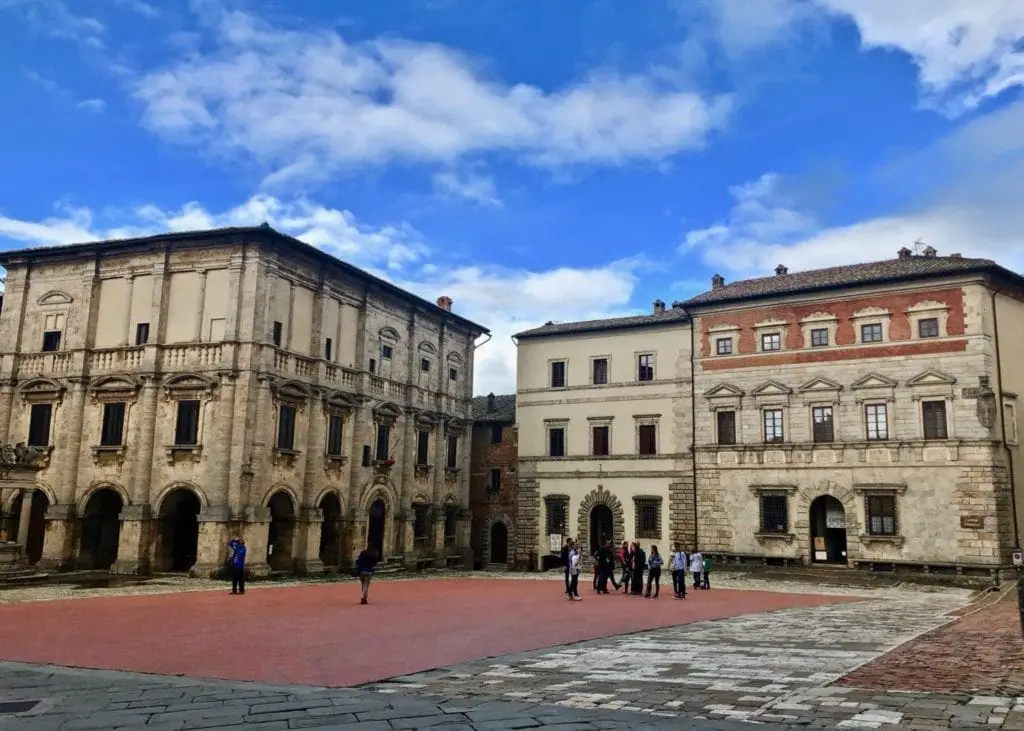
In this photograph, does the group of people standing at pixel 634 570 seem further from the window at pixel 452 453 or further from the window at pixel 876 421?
the window at pixel 452 453

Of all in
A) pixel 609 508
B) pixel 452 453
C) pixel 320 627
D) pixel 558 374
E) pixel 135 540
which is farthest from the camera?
pixel 452 453

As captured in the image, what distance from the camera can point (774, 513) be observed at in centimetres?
3678

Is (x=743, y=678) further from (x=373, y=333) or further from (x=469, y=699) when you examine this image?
(x=373, y=333)

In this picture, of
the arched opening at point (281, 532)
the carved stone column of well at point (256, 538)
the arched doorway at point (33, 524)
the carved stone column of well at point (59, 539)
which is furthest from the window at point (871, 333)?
the arched doorway at point (33, 524)

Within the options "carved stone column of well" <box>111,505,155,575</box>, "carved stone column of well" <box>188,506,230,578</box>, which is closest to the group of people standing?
"carved stone column of well" <box>188,506,230,578</box>

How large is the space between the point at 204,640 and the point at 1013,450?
105 feet

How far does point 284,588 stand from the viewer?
28.0 metres

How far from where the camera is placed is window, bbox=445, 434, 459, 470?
44625mm

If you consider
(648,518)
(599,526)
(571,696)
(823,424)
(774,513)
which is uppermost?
(823,424)

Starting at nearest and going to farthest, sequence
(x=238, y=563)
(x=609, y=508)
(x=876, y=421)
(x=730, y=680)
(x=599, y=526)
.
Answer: (x=730, y=680) < (x=238, y=563) < (x=876, y=421) < (x=609, y=508) < (x=599, y=526)

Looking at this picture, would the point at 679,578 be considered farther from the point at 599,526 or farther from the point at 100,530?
the point at 100,530

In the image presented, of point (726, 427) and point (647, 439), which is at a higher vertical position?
point (726, 427)

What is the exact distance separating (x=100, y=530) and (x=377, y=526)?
Result: 11.7 meters

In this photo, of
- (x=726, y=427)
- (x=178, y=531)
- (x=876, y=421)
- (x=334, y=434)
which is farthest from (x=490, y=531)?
(x=876, y=421)
